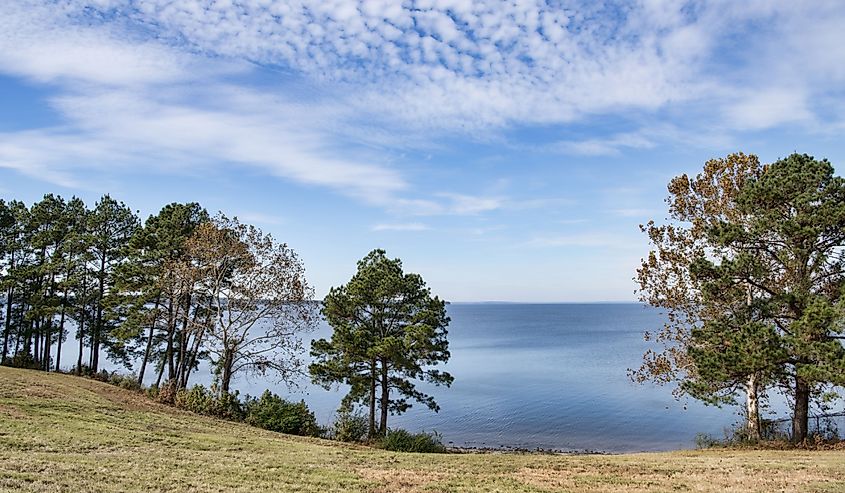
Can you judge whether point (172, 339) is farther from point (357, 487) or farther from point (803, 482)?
point (803, 482)

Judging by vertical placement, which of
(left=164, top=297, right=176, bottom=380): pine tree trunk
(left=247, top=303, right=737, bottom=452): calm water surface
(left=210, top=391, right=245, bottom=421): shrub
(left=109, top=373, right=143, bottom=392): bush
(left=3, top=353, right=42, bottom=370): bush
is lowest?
(left=247, top=303, right=737, bottom=452): calm water surface

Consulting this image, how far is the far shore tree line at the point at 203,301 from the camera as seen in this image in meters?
22.9

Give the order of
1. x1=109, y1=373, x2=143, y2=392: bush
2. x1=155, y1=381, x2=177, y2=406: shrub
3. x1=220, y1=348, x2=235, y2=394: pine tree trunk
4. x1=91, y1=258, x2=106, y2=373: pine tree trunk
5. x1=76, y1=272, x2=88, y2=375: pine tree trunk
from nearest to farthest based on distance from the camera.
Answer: x1=155, y1=381, x2=177, y2=406: shrub
x1=220, y1=348, x2=235, y2=394: pine tree trunk
x1=109, y1=373, x2=143, y2=392: bush
x1=76, y1=272, x2=88, y2=375: pine tree trunk
x1=91, y1=258, x2=106, y2=373: pine tree trunk

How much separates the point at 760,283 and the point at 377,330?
14.3 m

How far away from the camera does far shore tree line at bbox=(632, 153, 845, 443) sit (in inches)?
A: 639

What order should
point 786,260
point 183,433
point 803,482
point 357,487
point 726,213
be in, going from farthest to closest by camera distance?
point 726,213 → point 786,260 → point 183,433 → point 803,482 → point 357,487

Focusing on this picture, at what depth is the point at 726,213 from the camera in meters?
20.3

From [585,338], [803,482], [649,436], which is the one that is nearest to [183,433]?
[803,482]

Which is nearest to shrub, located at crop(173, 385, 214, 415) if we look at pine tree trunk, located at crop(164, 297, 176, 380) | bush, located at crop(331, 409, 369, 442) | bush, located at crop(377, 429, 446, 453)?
pine tree trunk, located at crop(164, 297, 176, 380)

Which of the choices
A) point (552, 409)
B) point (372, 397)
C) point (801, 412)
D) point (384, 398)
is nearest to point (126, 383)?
point (372, 397)

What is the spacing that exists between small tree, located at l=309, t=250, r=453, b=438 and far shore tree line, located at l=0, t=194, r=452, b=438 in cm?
5

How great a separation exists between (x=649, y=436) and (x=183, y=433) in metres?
24.0

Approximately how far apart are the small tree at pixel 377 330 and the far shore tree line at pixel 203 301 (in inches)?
2.0

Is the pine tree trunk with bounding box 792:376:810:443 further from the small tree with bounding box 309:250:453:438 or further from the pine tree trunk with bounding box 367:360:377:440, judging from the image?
the pine tree trunk with bounding box 367:360:377:440
